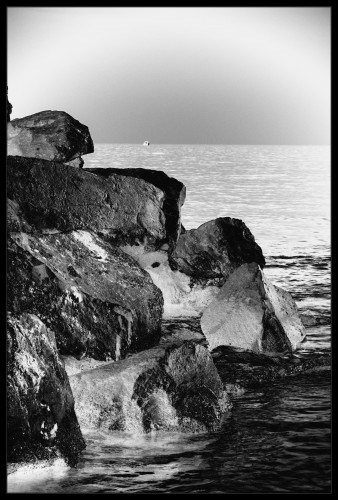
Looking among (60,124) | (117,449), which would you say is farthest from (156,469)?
(60,124)

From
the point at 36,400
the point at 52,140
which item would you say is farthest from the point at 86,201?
the point at 36,400

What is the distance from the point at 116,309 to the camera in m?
9.73

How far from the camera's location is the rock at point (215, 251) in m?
13.3

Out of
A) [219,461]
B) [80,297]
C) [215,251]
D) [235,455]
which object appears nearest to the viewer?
[219,461]

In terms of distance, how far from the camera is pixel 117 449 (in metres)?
8.02

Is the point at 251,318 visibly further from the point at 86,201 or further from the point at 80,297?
the point at 86,201

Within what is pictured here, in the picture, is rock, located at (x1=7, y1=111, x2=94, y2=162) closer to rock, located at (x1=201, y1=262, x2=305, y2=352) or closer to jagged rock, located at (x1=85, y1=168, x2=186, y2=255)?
jagged rock, located at (x1=85, y1=168, x2=186, y2=255)

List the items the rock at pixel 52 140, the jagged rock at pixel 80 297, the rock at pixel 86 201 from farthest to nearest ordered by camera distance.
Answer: the rock at pixel 52 140 → the rock at pixel 86 201 → the jagged rock at pixel 80 297

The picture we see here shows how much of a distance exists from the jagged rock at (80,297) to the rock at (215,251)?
109 inches

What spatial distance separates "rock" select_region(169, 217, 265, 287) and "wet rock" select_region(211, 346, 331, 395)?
8.30ft

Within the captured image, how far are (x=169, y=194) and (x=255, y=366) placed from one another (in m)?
3.77

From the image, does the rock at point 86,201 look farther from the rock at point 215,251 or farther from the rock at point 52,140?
the rock at point 52,140

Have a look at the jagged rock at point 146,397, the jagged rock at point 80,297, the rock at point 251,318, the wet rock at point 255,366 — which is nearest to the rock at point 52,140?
the jagged rock at point 80,297
